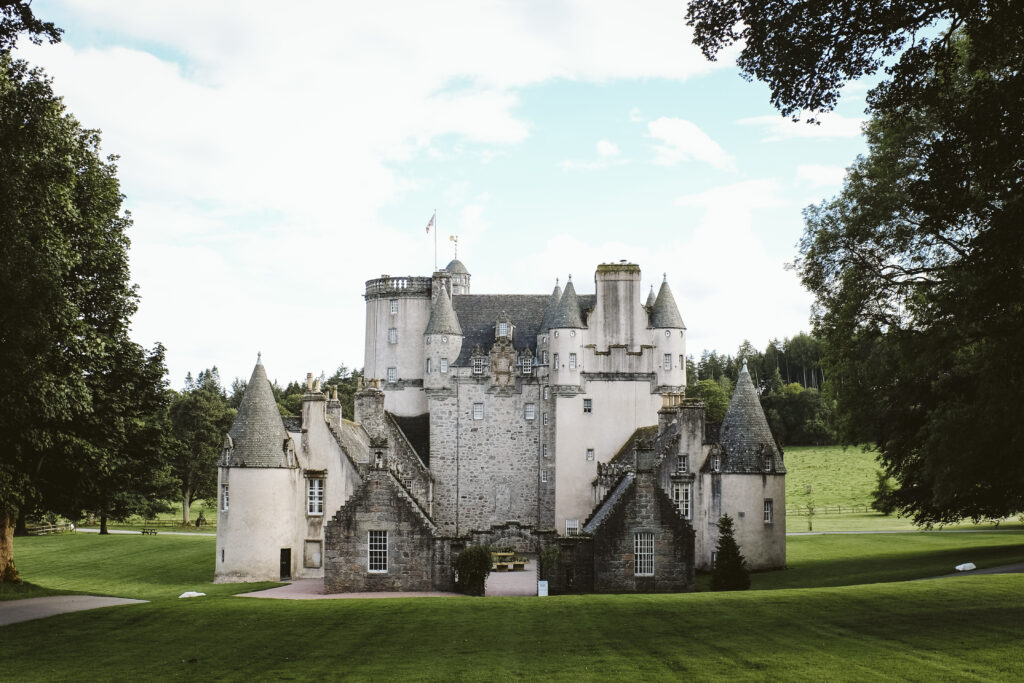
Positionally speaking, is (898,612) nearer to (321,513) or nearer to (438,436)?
(321,513)

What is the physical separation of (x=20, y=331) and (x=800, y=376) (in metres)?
169

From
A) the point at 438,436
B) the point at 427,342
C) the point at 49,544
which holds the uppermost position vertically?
the point at 427,342

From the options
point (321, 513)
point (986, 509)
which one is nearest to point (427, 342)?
point (321, 513)

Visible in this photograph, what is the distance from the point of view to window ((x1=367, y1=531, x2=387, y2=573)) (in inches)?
1574

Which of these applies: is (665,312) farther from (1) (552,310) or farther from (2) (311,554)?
(2) (311,554)

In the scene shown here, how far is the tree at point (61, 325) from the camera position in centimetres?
2488

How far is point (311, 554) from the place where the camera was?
163 ft

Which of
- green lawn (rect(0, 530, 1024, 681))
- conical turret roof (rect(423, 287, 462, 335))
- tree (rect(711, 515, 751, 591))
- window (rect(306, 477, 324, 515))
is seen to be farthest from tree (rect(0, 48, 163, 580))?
conical turret roof (rect(423, 287, 462, 335))

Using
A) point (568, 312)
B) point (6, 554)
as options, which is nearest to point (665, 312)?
point (568, 312)

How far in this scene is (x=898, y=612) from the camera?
85.4 ft

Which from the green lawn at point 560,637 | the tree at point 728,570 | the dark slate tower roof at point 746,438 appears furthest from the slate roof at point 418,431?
the green lawn at point 560,637

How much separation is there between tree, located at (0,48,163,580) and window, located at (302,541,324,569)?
481 inches

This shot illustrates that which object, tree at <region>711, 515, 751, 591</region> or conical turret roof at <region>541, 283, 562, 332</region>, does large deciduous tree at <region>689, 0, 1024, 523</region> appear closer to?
tree at <region>711, 515, 751, 591</region>

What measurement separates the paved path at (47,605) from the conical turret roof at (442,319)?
35.0 metres
